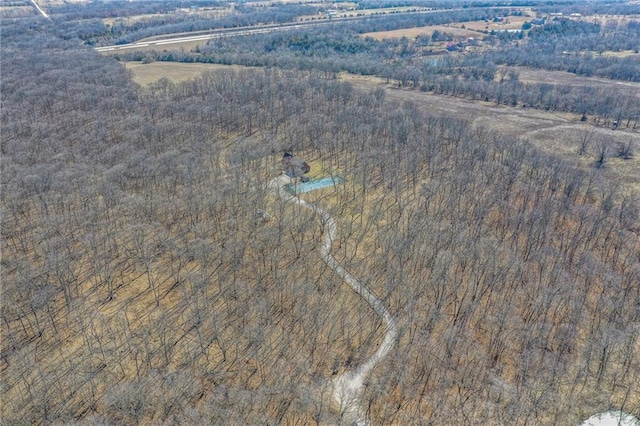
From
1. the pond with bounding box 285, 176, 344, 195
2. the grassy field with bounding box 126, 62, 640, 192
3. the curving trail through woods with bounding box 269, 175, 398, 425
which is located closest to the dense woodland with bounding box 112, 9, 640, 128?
the grassy field with bounding box 126, 62, 640, 192

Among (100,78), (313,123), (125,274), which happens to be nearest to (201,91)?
(100,78)

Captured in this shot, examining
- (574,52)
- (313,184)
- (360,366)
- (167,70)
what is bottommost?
(360,366)

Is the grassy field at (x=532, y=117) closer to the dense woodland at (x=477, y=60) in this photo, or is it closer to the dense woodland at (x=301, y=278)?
the dense woodland at (x=477, y=60)

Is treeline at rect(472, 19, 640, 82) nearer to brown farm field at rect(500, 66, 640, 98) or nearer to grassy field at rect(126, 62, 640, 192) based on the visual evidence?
brown farm field at rect(500, 66, 640, 98)

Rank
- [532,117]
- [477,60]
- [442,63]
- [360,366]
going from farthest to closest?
[477,60], [442,63], [532,117], [360,366]

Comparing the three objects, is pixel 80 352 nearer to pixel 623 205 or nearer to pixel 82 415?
pixel 82 415

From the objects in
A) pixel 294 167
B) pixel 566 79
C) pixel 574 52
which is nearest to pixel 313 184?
pixel 294 167

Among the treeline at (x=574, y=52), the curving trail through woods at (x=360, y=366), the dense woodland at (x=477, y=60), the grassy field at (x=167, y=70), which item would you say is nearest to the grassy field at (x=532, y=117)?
the grassy field at (x=167, y=70)

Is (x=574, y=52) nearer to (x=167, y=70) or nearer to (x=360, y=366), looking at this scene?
(x=167, y=70)
